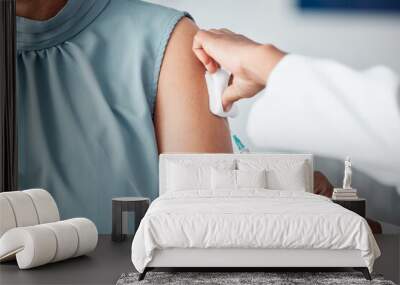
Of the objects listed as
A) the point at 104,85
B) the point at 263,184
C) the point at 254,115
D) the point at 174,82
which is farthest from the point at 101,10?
the point at 254,115

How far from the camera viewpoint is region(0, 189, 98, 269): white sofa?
134 inches

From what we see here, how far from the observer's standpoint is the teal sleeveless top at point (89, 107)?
459 centimetres

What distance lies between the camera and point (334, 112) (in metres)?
0.53

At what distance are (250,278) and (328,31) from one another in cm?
236

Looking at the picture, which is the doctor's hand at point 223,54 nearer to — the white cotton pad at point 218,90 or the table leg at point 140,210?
the white cotton pad at point 218,90

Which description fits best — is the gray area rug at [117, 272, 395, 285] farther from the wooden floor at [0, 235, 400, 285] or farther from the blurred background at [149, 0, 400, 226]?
the blurred background at [149, 0, 400, 226]

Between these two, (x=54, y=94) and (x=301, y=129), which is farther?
(x=54, y=94)

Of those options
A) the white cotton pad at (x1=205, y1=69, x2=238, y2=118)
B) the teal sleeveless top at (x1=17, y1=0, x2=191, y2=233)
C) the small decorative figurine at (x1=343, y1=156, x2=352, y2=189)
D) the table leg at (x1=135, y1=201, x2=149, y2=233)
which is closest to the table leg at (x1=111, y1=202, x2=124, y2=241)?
the table leg at (x1=135, y1=201, x2=149, y2=233)

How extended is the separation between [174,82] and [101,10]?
900mm

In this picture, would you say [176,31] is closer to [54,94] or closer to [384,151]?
[54,94]

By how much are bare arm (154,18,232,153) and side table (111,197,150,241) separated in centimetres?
47

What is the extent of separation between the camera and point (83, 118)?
4777 millimetres

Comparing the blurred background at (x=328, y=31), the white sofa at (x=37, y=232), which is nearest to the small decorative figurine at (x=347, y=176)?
the blurred background at (x=328, y=31)

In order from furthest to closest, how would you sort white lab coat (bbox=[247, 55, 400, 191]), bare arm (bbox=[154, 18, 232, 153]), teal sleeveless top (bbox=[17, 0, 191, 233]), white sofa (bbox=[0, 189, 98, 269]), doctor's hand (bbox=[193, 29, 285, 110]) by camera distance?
1. teal sleeveless top (bbox=[17, 0, 191, 233])
2. bare arm (bbox=[154, 18, 232, 153])
3. doctor's hand (bbox=[193, 29, 285, 110])
4. white sofa (bbox=[0, 189, 98, 269])
5. white lab coat (bbox=[247, 55, 400, 191])
